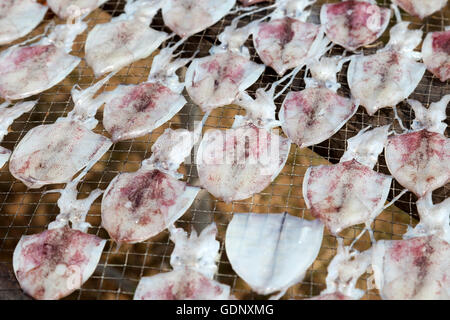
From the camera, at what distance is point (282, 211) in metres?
1.01

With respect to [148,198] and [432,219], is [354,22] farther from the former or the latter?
[148,198]

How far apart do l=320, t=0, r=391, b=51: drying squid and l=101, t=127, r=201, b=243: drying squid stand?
480 mm

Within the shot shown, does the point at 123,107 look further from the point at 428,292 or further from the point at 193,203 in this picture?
the point at 428,292

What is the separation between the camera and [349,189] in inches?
39.1

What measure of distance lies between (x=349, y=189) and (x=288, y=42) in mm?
421

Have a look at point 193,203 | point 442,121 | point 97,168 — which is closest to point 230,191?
point 193,203

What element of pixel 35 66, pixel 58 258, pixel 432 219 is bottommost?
pixel 432 219

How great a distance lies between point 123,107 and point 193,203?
0.29m

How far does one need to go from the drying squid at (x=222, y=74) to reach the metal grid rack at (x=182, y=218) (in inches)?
0.8

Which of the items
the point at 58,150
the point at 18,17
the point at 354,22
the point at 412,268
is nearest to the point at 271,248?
the point at 412,268

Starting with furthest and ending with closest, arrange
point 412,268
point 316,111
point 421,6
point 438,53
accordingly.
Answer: point 421,6
point 438,53
point 316,111
point 412,268

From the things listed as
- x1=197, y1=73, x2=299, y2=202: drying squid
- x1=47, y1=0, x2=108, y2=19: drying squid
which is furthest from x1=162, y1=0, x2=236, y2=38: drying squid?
x1=197, y1=73, x2=299, y2=202: drying squid

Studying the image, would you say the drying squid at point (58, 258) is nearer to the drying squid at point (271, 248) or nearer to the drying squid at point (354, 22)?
the drying squid at point (271, 248)

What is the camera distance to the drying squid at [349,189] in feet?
3.18
